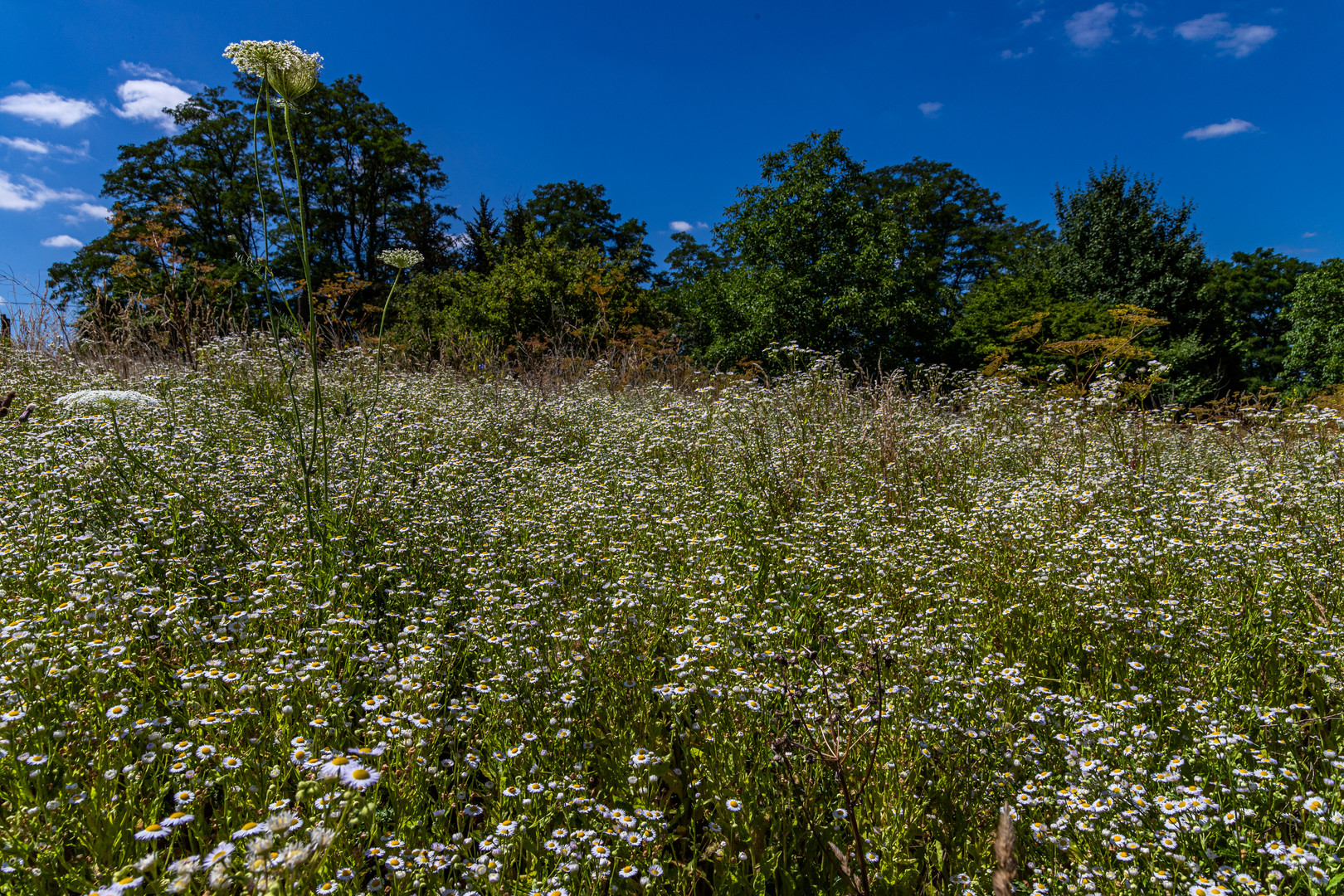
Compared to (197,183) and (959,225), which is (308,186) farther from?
(959,225)

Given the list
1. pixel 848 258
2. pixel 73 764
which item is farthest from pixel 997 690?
pixel 848 258

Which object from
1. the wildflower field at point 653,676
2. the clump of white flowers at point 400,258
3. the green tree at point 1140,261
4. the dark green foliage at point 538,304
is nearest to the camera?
the wildflower field at point 653,676

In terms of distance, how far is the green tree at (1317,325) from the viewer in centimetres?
2336

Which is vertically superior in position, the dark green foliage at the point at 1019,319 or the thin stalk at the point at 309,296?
the dark green foliage at the point at 1019,319

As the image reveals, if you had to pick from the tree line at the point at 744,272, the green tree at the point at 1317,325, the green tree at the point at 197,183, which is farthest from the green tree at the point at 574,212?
the green tree at the point at 1317,325

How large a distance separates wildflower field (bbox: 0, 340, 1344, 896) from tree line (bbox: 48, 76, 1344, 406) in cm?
178

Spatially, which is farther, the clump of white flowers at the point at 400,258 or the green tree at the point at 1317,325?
the green tree at the point at 1317,325

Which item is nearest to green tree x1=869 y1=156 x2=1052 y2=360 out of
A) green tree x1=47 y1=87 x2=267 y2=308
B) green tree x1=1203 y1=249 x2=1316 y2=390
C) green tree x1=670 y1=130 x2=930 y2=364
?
green tree x1=1203 y1=249 x2=1316 y2=390

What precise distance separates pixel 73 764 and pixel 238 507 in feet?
6.46

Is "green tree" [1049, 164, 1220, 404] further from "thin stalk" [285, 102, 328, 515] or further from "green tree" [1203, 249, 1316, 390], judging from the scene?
"thin stalk" [285, 102, 328, 515]

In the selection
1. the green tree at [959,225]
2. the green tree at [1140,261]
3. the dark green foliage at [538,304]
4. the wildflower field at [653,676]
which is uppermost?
the green tree at [959,225]

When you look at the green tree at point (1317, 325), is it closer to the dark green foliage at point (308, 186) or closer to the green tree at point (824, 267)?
the green tree at point (824, 267)

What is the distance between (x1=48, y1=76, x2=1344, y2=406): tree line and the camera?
48.6ft

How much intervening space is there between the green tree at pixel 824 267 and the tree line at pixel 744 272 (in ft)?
0.21
